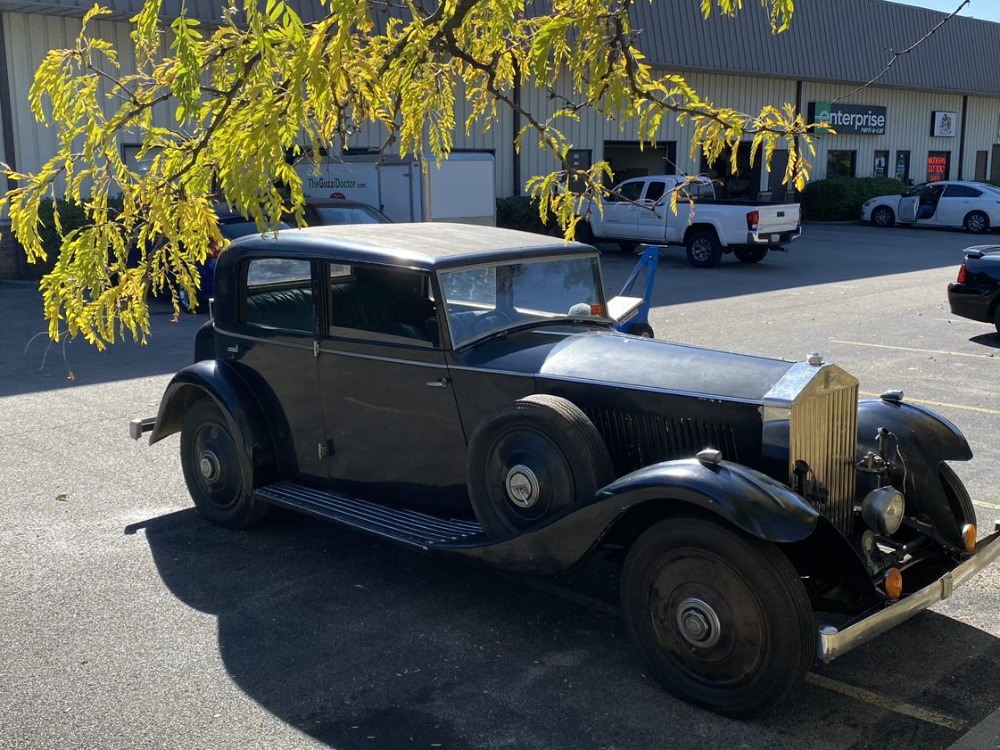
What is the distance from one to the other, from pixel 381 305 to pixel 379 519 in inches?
43.9

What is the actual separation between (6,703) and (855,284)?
1665cm

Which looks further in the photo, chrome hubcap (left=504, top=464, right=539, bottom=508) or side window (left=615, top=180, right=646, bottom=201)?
side window (left=615, top=180, right=646, bottom=201)

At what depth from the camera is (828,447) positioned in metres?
4.52

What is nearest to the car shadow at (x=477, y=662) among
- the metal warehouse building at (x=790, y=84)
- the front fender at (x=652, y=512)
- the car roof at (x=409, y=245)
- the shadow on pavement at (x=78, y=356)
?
the front fender at (x=652, y=512)

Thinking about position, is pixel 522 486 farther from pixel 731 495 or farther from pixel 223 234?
pixel 223 234

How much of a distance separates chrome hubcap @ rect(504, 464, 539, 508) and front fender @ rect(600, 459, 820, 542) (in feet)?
1.85

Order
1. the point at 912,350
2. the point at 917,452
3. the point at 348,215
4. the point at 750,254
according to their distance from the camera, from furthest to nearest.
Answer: the point at 750,254
the point at 348,215
the point at 912,350
the point at 917,452

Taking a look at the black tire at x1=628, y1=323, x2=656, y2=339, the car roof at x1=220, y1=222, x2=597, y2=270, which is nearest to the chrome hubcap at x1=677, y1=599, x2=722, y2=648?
the car roof at x1=220, y1=222, x2=597, y2=270

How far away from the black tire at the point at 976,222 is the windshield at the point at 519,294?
25.9m

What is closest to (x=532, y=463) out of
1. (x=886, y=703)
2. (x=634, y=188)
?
(x=886, y=703)

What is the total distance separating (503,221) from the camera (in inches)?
960

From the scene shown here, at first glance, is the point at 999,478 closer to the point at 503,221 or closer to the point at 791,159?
the point at 791,159

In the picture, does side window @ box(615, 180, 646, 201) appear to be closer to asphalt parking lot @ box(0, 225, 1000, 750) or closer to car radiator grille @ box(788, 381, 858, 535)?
asphalt parking lot @ box(0, 225, 1000, 750)

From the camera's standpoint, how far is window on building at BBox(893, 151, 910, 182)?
37094 millimetres
